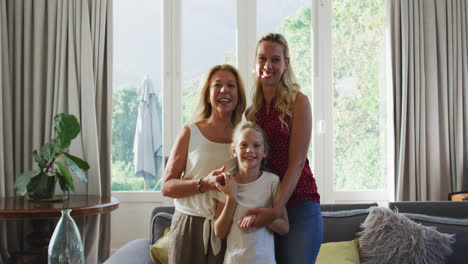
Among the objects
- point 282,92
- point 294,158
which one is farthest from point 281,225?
point 282,92

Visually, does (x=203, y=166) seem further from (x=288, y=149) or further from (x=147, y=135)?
(x=147, y=135)

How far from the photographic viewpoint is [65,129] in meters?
3.02

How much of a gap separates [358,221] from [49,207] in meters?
1.81

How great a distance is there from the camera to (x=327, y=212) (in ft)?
7.66

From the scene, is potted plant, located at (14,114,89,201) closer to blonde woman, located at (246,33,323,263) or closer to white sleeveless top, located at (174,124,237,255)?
white sleeveless top, located at (174,124,237,255)

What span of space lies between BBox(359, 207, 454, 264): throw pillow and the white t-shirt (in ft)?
3.06

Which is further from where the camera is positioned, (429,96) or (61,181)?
(429,96)

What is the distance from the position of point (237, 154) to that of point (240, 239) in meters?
0.28

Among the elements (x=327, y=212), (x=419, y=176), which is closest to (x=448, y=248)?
(x=327, y=212)

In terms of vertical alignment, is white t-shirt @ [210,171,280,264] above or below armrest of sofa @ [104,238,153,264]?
above

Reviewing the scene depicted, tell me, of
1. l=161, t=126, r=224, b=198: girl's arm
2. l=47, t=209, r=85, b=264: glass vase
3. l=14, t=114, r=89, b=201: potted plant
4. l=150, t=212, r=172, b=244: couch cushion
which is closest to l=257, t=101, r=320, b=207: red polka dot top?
l=161, t=126, r=224, b=198: girl's arm

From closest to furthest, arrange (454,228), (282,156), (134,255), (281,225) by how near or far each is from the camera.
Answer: (281,225), (282,156), (134,255), (454,228)

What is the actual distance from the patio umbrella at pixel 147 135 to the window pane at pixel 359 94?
162 cm

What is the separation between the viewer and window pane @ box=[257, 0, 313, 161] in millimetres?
3902
